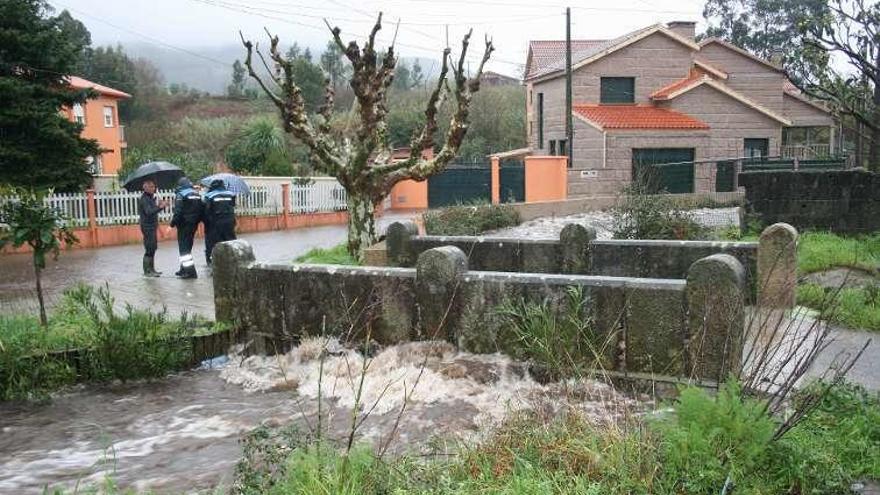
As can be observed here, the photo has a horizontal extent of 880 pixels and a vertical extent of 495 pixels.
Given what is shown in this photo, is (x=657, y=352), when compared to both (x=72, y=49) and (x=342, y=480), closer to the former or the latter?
(x=342, y=480)

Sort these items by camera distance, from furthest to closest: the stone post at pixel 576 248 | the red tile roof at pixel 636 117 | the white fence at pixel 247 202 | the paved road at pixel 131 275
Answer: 1. the red tile roof at pixel 636 117
2. the white fence at pixel 247 202
3. the paved road at pixel 131 275
4. the stone post at pixel 576 248

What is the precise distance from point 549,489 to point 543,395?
248 cm

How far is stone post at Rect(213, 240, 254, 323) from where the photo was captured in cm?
921

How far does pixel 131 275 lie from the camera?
14.1m

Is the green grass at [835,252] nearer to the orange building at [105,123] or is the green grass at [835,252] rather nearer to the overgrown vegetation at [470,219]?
the overgrown vegetation at [470,219]

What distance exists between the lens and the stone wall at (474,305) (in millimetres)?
6398

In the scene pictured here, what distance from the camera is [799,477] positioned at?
4.19 meters

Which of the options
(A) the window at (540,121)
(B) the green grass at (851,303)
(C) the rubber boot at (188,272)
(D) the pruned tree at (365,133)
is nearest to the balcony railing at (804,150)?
(A) the window at (540,121)

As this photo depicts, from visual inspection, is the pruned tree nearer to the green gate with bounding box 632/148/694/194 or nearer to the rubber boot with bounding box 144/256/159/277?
the rubber boot with bounding box 144/256/159/277

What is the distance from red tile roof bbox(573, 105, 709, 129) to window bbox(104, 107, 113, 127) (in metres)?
27.5

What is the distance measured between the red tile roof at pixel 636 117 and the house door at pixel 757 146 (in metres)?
2.57

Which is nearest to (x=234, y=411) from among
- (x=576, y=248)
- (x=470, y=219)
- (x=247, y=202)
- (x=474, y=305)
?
(x=474, y=305)

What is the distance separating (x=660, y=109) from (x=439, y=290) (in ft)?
95.5

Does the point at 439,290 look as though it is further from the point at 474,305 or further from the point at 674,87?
the point at 674,87
